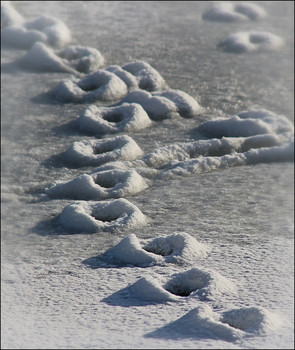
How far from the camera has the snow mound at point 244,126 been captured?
2.31 metres

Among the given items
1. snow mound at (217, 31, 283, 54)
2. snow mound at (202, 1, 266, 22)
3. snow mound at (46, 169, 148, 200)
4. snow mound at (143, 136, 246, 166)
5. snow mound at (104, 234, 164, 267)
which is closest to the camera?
snow mound at (104, 234, 164, 267)

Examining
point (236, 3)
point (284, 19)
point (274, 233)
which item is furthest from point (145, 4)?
point (274, 233)

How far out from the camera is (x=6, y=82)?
2.81 meters

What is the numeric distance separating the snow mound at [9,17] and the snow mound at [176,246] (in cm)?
226

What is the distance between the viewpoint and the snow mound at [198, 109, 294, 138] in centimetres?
231

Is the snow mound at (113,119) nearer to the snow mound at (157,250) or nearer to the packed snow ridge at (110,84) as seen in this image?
the packed snow ridge at (110,84)

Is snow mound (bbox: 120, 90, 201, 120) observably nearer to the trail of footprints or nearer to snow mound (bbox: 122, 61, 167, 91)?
the trail of footprints

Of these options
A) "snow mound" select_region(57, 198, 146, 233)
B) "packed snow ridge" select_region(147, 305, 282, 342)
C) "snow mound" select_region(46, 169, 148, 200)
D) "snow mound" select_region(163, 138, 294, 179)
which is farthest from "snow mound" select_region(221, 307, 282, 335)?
"snow mound" select_region(163, 138, 294, 179)

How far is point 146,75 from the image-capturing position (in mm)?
2799

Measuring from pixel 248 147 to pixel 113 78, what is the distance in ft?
2.40

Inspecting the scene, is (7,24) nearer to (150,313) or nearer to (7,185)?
(7,185)

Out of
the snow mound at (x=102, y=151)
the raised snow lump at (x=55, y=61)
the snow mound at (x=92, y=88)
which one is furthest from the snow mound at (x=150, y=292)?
the raised snow lump at (x=55, y=61)

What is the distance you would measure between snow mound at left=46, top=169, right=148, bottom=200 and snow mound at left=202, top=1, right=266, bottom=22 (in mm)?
2058

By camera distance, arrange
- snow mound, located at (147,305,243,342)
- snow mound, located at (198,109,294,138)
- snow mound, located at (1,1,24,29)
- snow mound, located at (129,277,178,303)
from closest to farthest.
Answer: snow mound, located at (147,305,243,342) < snow mound, located at (129,277,178,303) < snow mound, located at (198,109,294,138) < snow mound, located at (1,1,24,29)
